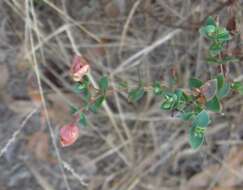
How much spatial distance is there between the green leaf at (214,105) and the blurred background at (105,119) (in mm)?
722

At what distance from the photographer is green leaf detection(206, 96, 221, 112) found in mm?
854

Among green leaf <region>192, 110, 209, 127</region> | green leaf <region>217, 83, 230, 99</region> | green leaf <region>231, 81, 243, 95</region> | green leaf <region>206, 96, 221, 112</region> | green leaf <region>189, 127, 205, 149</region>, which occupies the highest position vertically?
green leaf <region>206, 96, 221, 112</region>

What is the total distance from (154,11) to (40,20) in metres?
0.37

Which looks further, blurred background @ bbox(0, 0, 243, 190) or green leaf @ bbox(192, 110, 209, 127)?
blurred background @ bbox(0, 0, 243, 190)

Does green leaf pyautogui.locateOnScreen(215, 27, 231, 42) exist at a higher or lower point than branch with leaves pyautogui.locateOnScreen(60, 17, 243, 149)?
higher

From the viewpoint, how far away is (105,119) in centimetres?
162

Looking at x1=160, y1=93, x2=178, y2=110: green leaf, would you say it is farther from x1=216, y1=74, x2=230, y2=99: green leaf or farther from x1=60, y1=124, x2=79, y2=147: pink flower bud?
x1=60, y1=124, x2=79, y2=147: pink flower bud

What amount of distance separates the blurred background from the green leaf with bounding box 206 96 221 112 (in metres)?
0.72

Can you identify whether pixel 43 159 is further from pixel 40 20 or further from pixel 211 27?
pixel 211 27

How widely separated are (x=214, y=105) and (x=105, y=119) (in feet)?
2.61

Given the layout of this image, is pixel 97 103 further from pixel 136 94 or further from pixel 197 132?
pixel 197 132

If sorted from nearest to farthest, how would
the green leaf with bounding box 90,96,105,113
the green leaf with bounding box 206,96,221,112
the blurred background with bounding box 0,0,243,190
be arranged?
the green leaf with bounding box 206,96,221,112 → the green leaf with bounding box 90,96,105,113 → the blurred background with bounding box 0,0,243,190

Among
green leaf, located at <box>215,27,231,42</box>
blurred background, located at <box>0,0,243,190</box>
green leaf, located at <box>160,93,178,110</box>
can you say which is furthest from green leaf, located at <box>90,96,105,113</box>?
blurred background, located at <box>0,0,243,190</box>

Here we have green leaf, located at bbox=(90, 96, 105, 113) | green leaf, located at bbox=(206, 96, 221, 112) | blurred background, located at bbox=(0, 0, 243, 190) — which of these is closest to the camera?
green leaf, located at bbox=(206, 96, 221, 112)
